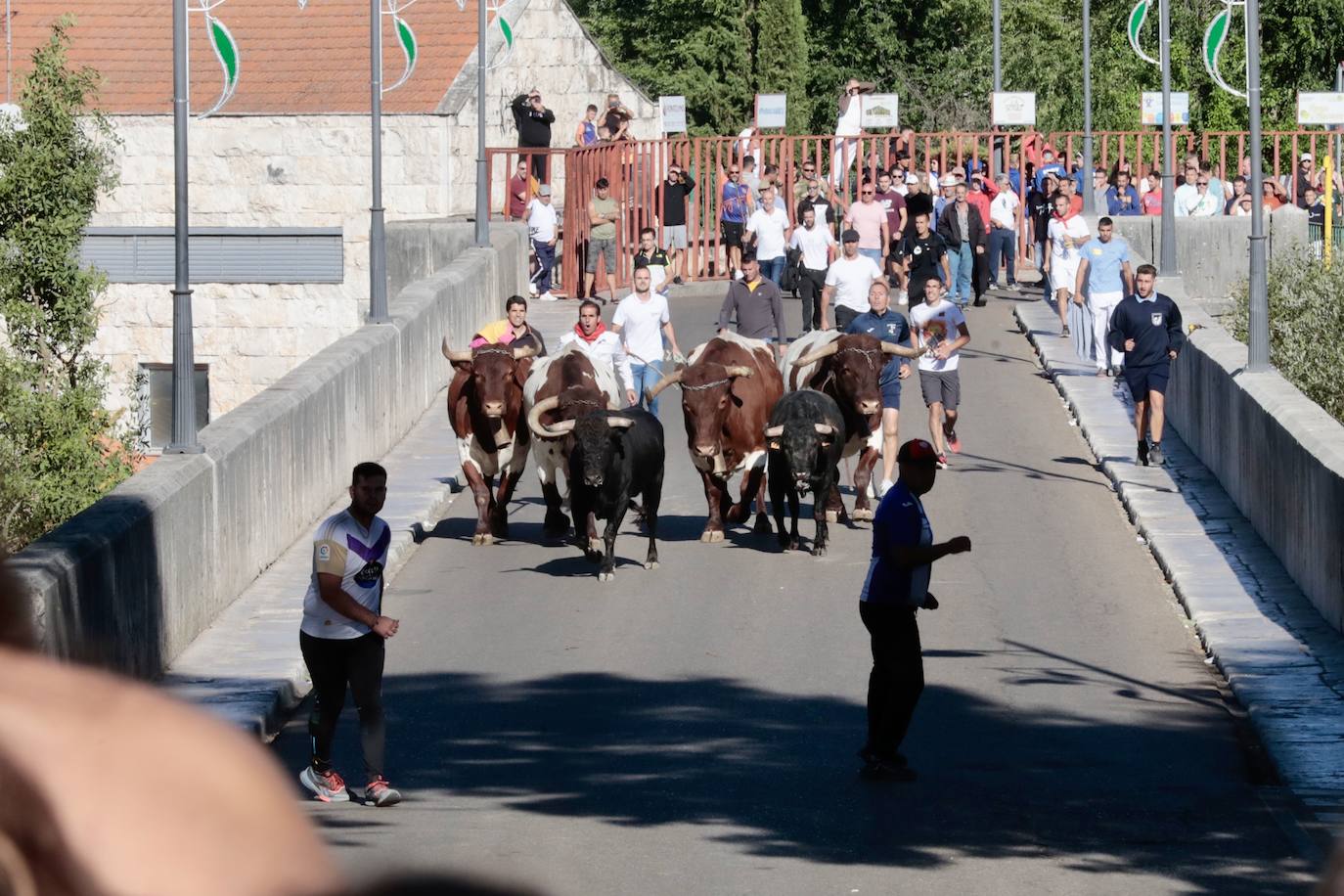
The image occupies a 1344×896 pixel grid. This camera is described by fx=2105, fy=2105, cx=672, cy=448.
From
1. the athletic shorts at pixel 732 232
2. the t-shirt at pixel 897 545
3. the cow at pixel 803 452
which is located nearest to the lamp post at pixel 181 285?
the cow at pixel 803 452

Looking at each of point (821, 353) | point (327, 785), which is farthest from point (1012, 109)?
point (327, 785)

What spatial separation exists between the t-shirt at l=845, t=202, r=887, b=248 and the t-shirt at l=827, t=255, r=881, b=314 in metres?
6.21

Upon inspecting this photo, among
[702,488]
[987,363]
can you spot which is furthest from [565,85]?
[702,488]

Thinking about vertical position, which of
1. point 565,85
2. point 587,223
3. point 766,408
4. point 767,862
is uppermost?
point 565,85

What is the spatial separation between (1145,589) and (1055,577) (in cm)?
84

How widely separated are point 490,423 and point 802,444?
10.7 ft

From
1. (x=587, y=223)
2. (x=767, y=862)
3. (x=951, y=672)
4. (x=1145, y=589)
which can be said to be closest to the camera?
(x=767, y=862)

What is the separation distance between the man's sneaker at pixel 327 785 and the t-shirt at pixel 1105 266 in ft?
59.5

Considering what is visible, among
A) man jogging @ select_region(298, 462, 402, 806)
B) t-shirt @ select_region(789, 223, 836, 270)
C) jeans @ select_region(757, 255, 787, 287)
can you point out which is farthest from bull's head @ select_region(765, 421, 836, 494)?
jeans @ select_region(757, 255, 787, 287)

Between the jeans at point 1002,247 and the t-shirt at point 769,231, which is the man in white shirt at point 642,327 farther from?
the jeans at point 1002,247

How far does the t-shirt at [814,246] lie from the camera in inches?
1209

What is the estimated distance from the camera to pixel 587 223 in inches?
1431

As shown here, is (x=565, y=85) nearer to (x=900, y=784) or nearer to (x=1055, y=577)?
(x=1055, y=577)

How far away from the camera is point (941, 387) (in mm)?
22359
